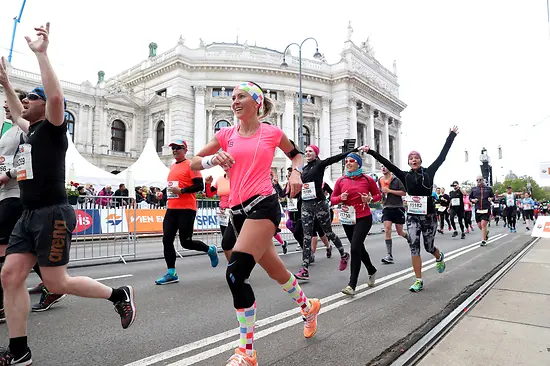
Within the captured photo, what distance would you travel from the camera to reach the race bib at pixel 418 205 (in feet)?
17.6

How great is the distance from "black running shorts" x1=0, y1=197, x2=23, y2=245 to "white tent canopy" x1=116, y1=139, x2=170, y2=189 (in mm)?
17382

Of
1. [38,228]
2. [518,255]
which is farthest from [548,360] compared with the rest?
[518,255]

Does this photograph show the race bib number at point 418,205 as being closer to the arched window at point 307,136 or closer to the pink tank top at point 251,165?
the pink tank top at point 251,165

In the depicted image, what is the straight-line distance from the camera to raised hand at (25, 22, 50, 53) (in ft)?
8.55

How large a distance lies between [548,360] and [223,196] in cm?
474

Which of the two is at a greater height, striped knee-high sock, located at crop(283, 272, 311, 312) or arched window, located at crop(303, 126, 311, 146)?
arched window, located at crop(303, 126, 311, 146)

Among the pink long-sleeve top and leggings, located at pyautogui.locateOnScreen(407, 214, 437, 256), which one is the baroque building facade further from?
leggings, located at pyautogui.locateOnScreen(407, 214, 437, 256)

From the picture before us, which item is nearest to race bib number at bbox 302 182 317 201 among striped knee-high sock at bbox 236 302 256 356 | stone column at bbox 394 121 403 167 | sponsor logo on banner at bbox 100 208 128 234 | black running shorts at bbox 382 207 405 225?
black running shorts at bbox 382 207 405 225

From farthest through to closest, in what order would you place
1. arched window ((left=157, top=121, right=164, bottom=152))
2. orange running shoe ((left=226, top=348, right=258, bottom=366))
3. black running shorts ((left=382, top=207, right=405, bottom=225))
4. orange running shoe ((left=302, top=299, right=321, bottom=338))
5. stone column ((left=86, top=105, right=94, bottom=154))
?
arched window ((left=157, top=121, right=164, bottom=152))
stone column ((left=86, top=105, right=94, bottom=154))
black running shorts ((left=382, top=207, right=405, bottom=225))
orange running shoe ((left=302, top=299, right=321, bottom=338))
orange running shoe ((left=226, top=348, right=258, bottom=366))

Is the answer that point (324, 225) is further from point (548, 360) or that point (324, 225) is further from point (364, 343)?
point (548, 360)

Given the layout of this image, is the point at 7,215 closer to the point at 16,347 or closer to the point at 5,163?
the point at 5,163

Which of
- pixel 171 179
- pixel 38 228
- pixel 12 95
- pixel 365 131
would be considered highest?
pixel 365 131

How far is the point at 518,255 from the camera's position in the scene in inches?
345

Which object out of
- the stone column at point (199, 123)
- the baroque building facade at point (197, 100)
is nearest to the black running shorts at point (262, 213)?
the baroque building facade at point (197, 100)
